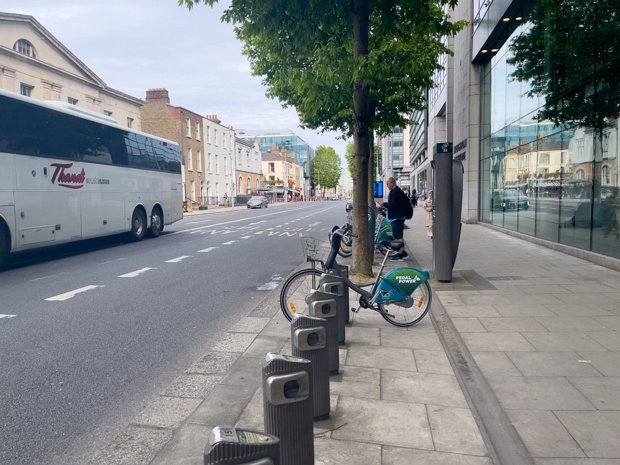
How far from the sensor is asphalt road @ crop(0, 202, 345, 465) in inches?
138

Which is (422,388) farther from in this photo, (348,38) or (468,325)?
(348,38)

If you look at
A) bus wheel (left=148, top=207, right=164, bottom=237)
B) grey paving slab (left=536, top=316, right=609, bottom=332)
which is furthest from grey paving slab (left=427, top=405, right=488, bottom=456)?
bus wheel (left=148, top=207, right=164, bottom=237)

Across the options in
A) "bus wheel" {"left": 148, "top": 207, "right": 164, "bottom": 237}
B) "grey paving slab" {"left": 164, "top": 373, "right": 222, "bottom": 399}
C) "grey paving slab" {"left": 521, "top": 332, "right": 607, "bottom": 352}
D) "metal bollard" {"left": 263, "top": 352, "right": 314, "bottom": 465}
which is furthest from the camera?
"bus wheel" {"left": 148, "top": 207, "right": 164, "bottom": 237}

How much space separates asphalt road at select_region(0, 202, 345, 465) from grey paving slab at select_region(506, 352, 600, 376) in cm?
305

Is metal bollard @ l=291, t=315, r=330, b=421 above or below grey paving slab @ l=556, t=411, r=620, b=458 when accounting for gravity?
above

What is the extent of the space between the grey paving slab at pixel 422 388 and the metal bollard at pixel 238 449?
2.27 metres

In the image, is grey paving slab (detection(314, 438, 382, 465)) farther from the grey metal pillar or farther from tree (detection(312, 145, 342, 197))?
tree (detection(312, 145, 342, 197))

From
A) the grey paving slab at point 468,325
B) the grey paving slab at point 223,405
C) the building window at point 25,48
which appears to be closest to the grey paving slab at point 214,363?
the grey paving slab at point 223,405

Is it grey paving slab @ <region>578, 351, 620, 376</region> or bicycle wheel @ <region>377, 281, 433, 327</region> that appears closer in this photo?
grey paving slab @ <region>578, 351, 620, 376</region>

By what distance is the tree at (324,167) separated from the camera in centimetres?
14912

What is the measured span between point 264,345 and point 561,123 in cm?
1029

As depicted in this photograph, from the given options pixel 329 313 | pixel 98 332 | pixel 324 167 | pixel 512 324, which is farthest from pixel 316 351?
pixel 324 167

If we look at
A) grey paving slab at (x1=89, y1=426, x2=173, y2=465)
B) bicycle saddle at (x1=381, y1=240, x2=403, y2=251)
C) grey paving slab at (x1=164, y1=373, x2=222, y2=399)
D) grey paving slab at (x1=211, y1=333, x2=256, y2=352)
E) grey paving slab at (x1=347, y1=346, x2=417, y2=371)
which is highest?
bicycle saddle at (x1=381, y1=240, x2=403, y2=251)

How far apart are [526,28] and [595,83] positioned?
16.6ft
